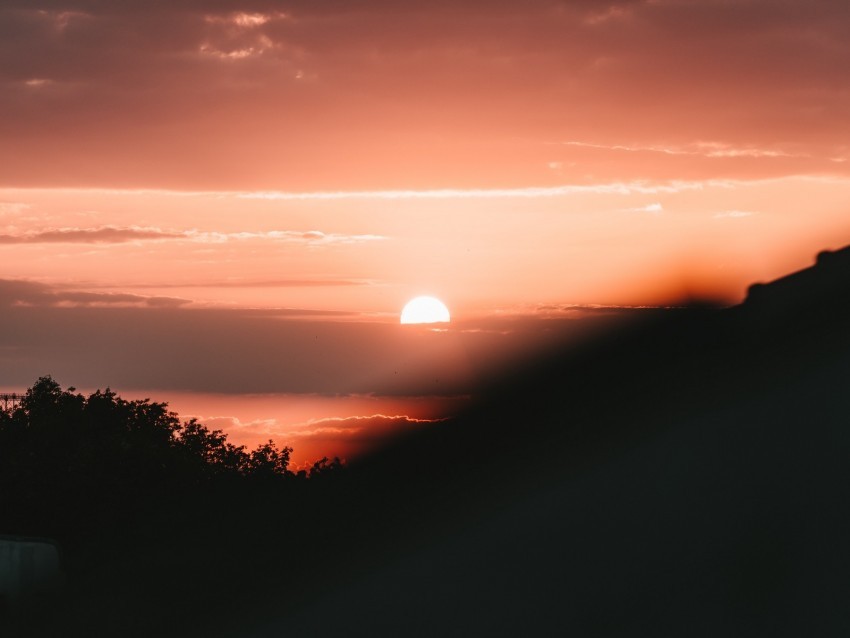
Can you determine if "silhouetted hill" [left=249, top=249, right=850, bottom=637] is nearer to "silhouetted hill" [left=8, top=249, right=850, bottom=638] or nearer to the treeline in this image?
"silhouetted hill" [left=8, top=249, right=850, bottom=638]

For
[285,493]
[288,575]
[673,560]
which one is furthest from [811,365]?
[285,493]

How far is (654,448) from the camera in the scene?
13.0 metres

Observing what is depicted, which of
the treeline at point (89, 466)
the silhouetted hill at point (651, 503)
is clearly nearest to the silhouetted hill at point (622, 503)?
the silhouetted hill at point (651, 503)

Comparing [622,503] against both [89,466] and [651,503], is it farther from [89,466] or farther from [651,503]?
[89,466]

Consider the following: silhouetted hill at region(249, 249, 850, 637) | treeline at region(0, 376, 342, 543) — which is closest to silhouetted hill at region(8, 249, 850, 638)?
silhouetted hill at region(249, 249, 850, 637)

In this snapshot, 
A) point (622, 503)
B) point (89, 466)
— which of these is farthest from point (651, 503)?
point (89, 466)

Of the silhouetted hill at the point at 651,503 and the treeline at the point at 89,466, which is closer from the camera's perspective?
the silhouetted hill at the point at 651,503

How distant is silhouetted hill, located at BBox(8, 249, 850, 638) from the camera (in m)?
12.0

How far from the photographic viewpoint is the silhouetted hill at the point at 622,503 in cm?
1195

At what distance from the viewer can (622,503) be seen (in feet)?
41.6

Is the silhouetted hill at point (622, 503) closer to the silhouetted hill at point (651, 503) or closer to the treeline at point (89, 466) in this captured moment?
the silhouetted hill at point (651, 503)

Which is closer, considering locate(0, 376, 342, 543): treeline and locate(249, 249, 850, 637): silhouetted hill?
locate(249, 249, 850, 637): silhouetted hill

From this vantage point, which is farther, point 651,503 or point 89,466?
point 89,466

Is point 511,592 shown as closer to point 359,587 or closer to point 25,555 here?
point 359,587
